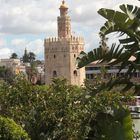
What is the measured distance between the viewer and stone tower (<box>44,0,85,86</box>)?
203ft

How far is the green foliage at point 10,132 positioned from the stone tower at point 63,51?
50919mm

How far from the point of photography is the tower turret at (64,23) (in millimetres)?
62188

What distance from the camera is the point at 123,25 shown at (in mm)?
5211

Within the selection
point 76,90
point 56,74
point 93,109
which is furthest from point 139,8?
point 56,74

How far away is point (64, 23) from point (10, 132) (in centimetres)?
5211

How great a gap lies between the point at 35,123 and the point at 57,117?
21.7 inches

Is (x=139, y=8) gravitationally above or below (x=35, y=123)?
above

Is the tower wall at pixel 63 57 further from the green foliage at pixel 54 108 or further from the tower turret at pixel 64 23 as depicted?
the green foliage at pixel 54 108

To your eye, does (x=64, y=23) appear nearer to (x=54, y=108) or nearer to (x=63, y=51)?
(x=63, y=51)

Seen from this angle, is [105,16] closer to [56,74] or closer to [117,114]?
[117,114]

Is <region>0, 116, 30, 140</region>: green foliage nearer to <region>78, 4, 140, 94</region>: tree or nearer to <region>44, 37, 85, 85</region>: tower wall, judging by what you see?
<region>78, 4, 140, 94</region>: tree

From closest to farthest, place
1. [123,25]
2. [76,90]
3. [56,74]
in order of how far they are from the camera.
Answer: [123,25]
[76,90]
[56,74]

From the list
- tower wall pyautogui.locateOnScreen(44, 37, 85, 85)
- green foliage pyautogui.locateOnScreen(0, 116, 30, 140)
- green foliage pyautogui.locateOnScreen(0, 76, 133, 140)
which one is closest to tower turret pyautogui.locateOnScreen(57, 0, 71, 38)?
tower wall pyautogui.locateOnScreen(44, 37, 85, 85)

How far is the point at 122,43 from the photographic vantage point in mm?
5418
